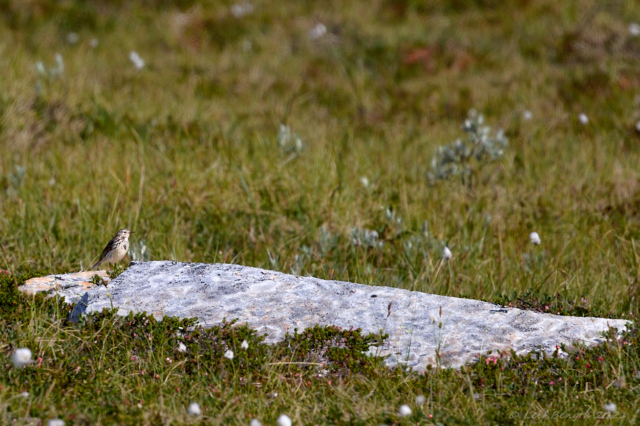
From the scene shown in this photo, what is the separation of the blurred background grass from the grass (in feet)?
0.12

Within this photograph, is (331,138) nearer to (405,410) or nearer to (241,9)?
(241,9)

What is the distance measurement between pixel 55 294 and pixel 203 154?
3.66 metres

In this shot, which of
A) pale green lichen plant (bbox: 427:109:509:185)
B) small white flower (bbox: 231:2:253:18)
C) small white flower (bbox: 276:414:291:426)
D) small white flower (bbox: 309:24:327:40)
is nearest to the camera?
small white flower (bbox: 276:414:291:426)

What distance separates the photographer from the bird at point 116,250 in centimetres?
484

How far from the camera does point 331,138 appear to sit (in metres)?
8.45

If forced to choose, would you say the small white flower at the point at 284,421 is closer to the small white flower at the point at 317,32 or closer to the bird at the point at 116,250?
the bird at the point at 116,250

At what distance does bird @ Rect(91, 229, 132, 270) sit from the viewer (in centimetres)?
484

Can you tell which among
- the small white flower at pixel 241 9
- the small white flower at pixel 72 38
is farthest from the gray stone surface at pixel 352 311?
the small white flower at pixel 241 9

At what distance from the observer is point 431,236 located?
5645mm

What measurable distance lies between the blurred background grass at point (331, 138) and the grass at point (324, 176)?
1.4 inches

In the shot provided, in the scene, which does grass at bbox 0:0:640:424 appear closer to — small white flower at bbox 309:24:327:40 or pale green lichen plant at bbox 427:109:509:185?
pale green lichen plant at bbox 427:109:509:185

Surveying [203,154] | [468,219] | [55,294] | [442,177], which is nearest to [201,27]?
[203,154]

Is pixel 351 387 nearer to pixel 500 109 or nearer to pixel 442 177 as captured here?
pixel 442 177

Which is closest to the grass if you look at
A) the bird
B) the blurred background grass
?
A: the blurred background grass
